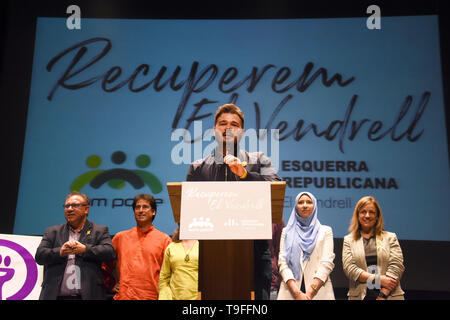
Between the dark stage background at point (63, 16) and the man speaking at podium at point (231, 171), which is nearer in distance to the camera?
the man speaking at podium at point (231, 171)

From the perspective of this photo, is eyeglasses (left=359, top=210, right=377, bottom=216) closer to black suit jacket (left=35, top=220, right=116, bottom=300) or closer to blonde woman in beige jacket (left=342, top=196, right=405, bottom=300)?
blonde woman in beige jacket (left=342, top=196, right=405, bottom=300)

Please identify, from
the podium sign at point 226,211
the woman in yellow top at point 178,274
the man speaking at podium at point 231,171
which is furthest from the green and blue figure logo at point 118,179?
the podium sign at point 226,211

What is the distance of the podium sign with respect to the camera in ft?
6.28

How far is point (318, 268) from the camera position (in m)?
3.27

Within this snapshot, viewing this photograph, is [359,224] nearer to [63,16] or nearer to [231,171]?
[231,171]

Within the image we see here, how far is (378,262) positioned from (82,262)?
2.19 m

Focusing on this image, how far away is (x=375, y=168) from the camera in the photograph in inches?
188

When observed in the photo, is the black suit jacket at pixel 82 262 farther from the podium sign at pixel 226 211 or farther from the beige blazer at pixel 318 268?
the podium sign at pixel 226 211

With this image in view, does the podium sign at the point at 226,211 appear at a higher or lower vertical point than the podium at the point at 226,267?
higher

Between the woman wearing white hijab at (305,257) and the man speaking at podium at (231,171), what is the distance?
819mm

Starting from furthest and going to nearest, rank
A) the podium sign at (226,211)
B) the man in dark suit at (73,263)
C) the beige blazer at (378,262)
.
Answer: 1. the beige blazer at (378,262)
2. the man in dark suit at (73,263)
3. the podium sign at (226,211)

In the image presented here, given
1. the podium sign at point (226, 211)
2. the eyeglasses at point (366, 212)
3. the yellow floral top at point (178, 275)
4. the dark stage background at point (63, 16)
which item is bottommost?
the yellow floral top at point (178, 275)

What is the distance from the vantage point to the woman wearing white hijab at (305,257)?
322 centimetres
